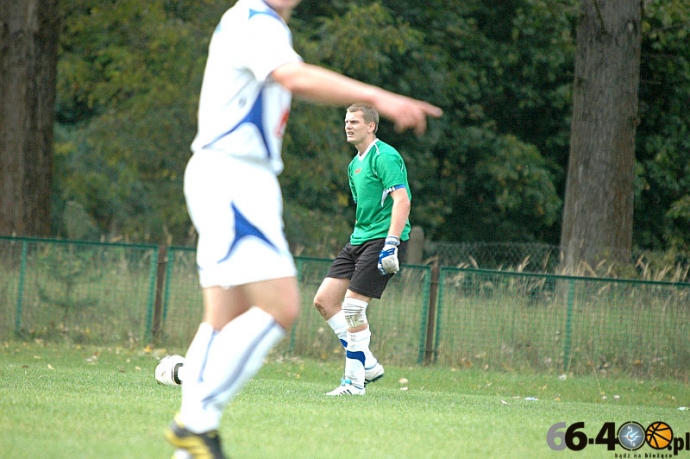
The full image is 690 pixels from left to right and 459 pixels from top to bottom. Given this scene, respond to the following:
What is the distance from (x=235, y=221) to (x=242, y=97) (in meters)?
0.51

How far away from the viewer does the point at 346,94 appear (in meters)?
3.58

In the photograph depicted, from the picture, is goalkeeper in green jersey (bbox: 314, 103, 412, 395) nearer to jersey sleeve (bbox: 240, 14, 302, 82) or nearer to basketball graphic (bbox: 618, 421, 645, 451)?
basketball graphic (bbox: 618, 421, 645, 451)

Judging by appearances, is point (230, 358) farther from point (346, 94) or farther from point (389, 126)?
point (389, 126)

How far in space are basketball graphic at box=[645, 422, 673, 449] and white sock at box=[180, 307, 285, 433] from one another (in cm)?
272

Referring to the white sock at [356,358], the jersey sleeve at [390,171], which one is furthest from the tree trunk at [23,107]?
the jersey sleeve at [390,171]

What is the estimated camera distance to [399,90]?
2867 centimetres

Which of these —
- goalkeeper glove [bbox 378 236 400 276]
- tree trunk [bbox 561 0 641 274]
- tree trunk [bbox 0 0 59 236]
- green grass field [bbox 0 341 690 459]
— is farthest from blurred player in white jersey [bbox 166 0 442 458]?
tree trunk [bbox 0 0 59 236]

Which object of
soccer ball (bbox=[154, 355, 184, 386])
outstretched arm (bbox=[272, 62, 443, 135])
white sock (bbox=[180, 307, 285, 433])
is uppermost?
outstretched arm (bbox=[272, 62, 443, 135])

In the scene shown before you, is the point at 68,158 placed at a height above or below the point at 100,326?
above

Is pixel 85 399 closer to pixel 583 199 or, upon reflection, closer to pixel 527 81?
pixel 583 199

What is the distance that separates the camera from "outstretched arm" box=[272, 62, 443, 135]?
3498mm

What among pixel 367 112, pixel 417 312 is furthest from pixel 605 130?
pixel 367 112

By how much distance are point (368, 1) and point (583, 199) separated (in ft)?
42.3

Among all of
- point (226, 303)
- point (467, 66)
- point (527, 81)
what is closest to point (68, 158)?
point (467, 66)
